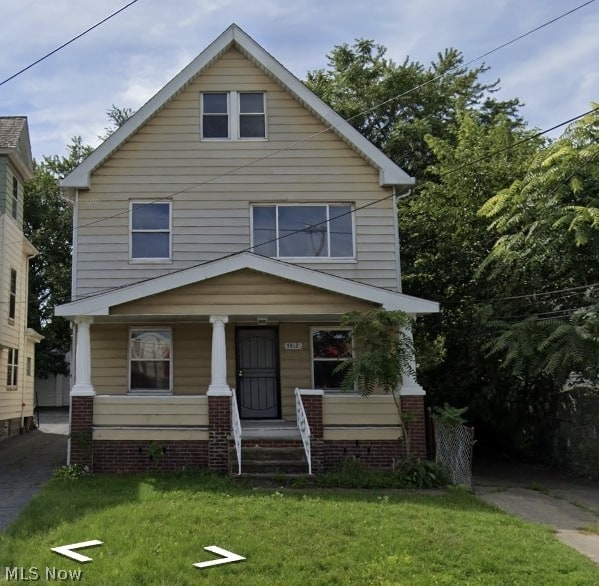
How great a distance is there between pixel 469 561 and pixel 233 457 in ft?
18.3

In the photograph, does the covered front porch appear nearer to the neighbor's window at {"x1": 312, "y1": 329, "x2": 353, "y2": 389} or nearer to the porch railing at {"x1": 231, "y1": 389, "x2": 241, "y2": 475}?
the porch railing at {"x1": 231, "y1": 389, "x2": 241, "y2": 475}

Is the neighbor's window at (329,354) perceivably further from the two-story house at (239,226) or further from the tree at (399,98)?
the tree at (399,98)

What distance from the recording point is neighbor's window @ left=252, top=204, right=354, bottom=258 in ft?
45.1

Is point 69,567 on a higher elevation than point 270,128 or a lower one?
lower

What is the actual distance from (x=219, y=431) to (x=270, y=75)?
7876mm

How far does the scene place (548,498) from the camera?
33.7 feet

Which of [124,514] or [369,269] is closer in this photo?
[124,514]

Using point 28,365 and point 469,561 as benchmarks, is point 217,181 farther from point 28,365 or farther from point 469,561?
point 28,365

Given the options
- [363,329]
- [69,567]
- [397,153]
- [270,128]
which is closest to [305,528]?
[69,567]

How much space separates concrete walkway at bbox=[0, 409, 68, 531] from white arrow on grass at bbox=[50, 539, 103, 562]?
59.7 inches

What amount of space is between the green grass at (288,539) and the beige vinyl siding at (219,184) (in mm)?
5501

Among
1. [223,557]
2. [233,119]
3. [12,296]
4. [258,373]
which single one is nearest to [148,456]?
[258,373]

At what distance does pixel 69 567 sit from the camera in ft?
19.0

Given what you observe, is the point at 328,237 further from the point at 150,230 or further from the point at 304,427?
the point at 304,427
